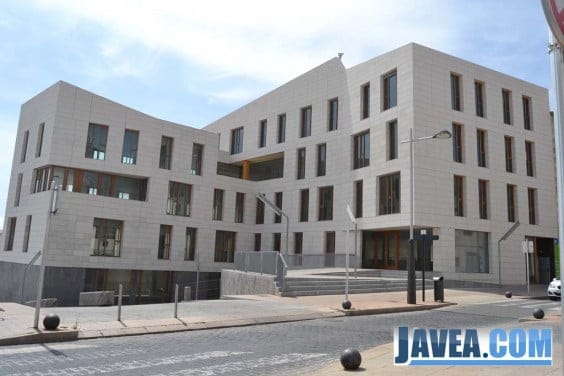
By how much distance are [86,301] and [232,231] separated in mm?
20893

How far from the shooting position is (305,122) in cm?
4362

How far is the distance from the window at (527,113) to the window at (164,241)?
29.7m

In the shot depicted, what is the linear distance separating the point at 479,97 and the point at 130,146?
26.9m

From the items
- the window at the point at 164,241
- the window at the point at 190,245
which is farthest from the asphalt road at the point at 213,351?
the window at the point at 190,245

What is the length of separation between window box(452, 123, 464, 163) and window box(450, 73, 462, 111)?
4.79 ft

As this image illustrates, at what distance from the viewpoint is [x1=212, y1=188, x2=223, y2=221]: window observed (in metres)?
42.0

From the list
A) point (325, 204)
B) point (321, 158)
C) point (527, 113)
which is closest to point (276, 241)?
point (325, 204)

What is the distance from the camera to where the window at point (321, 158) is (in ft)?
134

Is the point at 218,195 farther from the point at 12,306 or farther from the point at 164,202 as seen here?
the point at 12,306

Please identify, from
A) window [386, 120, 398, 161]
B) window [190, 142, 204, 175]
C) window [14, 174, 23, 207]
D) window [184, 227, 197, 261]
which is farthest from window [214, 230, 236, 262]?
window [386, 120, 398, 161]

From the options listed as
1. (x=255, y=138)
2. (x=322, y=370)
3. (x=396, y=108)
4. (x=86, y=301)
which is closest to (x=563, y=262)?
(x=322, y=370)

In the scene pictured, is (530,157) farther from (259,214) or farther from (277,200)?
(259,214)

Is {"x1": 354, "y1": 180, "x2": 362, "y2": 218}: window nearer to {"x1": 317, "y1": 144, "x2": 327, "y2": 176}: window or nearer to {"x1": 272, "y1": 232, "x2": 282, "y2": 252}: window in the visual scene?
{"x1": 317, "y1": 144, "x2": 327, "y2": 176}: window

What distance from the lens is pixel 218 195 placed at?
1676 inches
